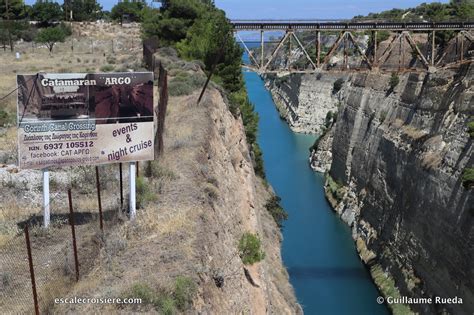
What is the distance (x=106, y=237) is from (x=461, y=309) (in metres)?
17.1

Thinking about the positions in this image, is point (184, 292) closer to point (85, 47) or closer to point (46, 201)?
point (46, 201)

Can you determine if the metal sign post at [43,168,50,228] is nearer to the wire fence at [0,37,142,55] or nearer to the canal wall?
the canal wall

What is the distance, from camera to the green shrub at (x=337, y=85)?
70188mm

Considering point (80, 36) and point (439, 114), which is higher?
point (80, 36)

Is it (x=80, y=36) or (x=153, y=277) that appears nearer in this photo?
(x=153, y=277)

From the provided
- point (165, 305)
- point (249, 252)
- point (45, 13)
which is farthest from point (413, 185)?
point (45, 13)

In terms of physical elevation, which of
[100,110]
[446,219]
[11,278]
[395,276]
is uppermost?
[100,110]

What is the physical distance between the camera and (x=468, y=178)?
77.6ft

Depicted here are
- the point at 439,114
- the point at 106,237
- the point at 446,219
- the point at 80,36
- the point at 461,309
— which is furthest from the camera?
the point at 80,36

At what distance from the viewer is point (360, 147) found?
43312 mm

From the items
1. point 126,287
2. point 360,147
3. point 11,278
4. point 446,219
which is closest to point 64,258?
point 11,278

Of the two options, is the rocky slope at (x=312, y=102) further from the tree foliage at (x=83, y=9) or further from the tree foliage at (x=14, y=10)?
the tree foliage at (x=14, y=10)

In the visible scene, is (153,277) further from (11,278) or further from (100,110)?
(100,110)

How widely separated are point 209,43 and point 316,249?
15024mm
